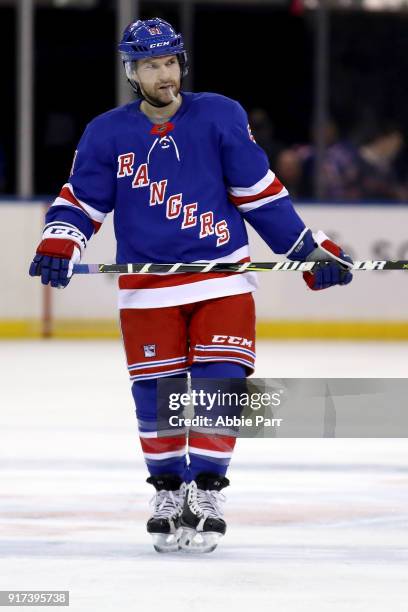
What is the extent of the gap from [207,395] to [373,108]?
9.11 meters

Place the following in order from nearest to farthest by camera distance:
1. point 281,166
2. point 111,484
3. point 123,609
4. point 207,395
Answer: point 123,609, point 207,395, point 111,484, point 281,166

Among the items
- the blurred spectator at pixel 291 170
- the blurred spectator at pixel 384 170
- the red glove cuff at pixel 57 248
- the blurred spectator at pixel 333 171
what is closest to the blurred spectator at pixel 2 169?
the blurred spectator at pixel 291 170

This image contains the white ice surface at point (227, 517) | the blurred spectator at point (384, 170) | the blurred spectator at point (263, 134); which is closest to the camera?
the white ice surface at point (227, 517)

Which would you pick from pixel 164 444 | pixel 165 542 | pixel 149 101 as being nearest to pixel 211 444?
pixel 164 444

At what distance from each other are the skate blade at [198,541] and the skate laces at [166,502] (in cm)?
9

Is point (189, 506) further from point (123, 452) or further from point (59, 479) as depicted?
point (123, 452)

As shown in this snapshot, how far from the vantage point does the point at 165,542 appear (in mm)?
4082

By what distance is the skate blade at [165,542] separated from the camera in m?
4.05

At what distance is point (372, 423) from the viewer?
4.45m

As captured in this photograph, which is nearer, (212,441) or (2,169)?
(212,441)

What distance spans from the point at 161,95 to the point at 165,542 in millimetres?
1055

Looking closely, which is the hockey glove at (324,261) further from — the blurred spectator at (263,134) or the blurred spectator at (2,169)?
the blurred spectator at (2,169)

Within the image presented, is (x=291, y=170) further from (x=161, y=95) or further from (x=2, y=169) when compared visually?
(x=161, y=95)

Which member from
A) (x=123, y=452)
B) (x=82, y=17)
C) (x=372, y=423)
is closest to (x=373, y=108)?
(x=82, y=17)
